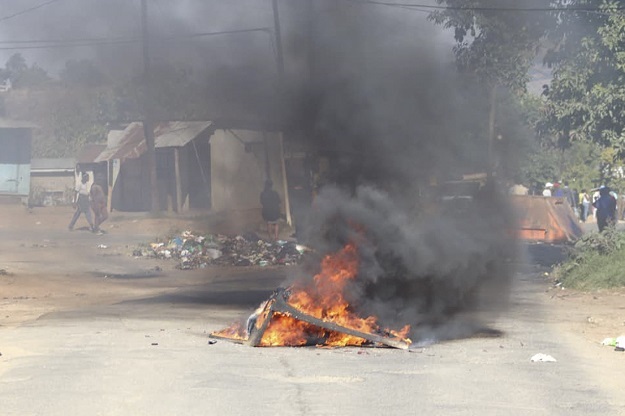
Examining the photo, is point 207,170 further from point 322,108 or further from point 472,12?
point 322,108

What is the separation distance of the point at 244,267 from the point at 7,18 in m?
Answer: 6.33

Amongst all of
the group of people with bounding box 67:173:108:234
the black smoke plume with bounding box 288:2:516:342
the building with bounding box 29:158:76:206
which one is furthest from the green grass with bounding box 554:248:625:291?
the building with bounding box 29:158:76:206

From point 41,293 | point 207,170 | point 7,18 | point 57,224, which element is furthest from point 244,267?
point 57,224

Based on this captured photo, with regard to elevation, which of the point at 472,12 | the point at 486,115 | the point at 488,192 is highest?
the point at 472,12

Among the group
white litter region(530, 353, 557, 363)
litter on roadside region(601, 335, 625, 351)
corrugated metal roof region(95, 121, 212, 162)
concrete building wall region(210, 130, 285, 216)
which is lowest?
litter on roadside region(601, 335, 625, 351)

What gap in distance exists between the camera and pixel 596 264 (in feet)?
47.1

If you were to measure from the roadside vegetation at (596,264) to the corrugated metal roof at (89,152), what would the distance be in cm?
3033

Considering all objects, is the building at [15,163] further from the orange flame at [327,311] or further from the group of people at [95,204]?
the orange flame at [327,311]

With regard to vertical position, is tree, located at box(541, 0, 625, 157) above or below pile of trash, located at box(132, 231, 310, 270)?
above

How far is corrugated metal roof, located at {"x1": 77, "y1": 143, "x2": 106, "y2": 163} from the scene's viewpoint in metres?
42.5

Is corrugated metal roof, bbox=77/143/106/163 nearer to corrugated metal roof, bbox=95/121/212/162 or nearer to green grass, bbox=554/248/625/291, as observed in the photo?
corrugated metal roof, bbox=95/121/212/162

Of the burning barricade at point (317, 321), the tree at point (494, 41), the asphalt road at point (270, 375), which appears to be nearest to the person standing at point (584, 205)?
the tree at point (494, 41)

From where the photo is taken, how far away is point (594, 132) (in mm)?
15805

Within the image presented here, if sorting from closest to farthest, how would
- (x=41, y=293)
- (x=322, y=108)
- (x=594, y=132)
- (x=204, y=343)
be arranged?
(x=204, y=343) → (x=322, y=108) → (x=41, y=293) → (x=594, y=132)
